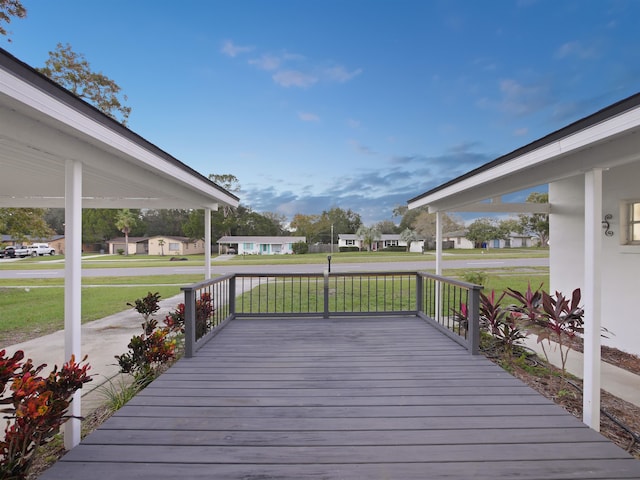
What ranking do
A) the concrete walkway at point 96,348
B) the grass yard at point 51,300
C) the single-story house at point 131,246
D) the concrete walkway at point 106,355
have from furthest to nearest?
the single-story house at point 131,246
the grass yard at point 51,300
the concrete walkway at point 96,348
the concrete walkway at point 106,355

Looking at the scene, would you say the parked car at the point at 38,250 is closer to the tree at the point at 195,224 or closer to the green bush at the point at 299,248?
the tree at the point at 195,224

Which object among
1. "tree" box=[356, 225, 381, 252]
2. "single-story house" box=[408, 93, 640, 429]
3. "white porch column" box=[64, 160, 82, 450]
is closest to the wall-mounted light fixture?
"single-story house" box=[408, 93, 640, 429]

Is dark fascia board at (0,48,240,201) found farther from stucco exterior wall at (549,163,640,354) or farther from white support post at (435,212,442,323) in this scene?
stucco exterior wall at (549,163,640,354)

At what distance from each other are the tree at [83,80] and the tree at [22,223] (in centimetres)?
434

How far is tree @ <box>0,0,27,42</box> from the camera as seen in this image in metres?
8.40

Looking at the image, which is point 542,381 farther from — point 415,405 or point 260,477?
point 260,477

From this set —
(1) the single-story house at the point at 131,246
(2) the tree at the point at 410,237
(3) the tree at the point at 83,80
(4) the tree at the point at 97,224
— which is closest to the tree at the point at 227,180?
(1) the single-story house at the point at 131,246

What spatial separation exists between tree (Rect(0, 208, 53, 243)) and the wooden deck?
35.4 ft

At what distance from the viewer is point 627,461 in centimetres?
196

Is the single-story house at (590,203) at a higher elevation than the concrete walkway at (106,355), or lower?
higher

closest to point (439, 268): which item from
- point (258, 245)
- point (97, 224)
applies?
point (258, 245)

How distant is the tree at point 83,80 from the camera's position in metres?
11.5

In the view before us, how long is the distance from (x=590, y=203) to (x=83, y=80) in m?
15.9

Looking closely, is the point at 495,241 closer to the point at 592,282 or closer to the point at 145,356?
the point at 592,282
